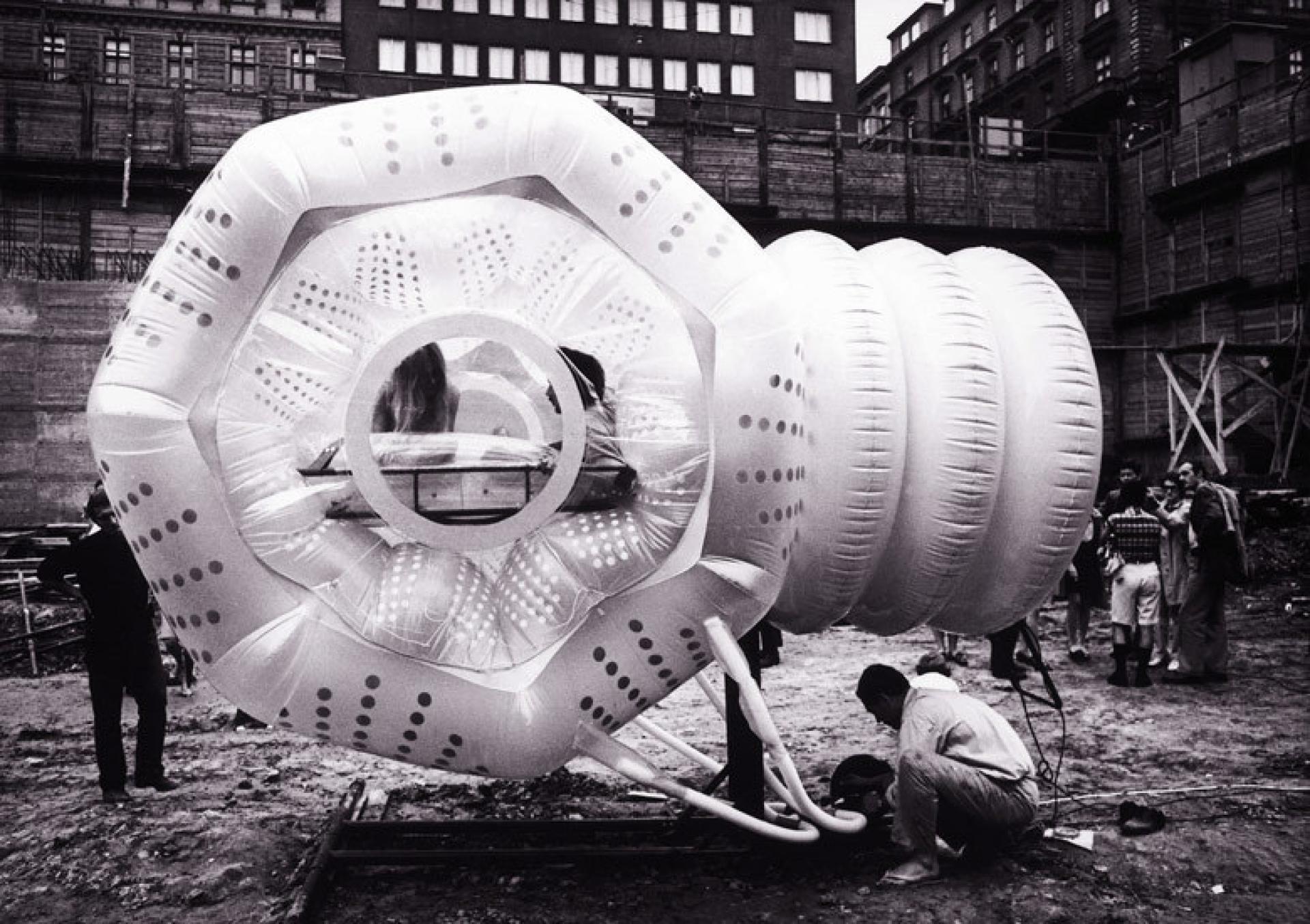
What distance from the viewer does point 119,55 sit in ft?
120

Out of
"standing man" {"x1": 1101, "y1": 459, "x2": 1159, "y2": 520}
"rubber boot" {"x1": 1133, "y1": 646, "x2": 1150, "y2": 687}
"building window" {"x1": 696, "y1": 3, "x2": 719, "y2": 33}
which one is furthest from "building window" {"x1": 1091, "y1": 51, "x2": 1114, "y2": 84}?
"rubber boot" {"x1": 1133, "y1": 646, "x2": 1150, "y2": 687}

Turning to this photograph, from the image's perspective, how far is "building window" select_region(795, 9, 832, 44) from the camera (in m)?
39.8

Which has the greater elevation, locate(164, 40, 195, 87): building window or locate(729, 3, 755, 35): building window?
locate(729, 3, 755, 35): building window

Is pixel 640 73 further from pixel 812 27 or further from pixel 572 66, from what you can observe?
pixel 812 27

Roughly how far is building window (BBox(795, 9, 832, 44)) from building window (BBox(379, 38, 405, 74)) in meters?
15.4

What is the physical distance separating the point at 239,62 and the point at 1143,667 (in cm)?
3869

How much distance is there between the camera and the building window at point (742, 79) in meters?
39.3

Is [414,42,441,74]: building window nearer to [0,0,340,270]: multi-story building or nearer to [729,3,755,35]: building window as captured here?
[729,3,755,35]: building window

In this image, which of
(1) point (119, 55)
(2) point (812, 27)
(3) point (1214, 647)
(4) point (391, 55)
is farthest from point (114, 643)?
(2) point (812, 27)

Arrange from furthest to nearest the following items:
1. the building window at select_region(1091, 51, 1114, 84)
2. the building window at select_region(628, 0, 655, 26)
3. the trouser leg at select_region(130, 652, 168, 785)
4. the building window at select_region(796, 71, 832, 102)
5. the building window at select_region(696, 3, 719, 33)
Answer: the building window at select_region(796, 71, 832, 102), the building window at select_region(696, 3, 719, 33), the building window at select_region(628, 0, 655, 26), the building window at select_region(1091, 51, 1114, 84), the trouser leg at select_region(130, 652, 168, 785)

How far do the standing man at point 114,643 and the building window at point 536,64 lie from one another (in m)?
34.8

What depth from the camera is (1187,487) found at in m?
9.62

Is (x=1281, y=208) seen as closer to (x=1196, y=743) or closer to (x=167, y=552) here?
(x=1196, y=743)

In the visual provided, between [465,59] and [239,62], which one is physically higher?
[239,62]
